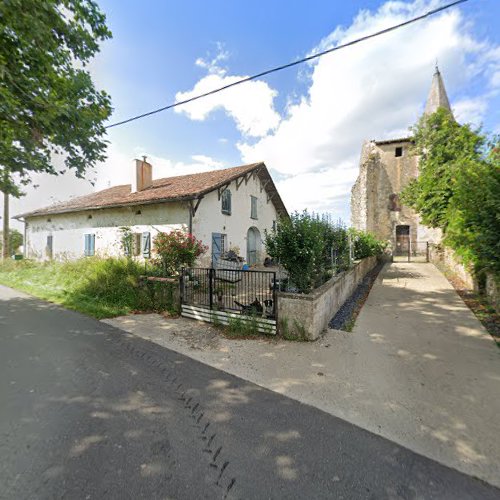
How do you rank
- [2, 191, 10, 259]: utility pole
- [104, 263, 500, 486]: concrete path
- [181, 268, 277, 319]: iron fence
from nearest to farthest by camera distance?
1. [104, 263, 500, 486]: concrete path
2. [181, 268, 277, 319]: iron fence
3. [2, 191, 10, 259]: utility pole

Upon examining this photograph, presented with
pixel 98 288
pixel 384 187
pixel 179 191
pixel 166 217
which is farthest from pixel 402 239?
pixel 98 288

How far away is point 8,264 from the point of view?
15.2 m

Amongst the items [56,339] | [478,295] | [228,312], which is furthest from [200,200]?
[478,295]

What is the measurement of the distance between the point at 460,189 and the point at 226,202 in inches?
383

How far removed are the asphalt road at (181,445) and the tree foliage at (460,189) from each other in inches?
181

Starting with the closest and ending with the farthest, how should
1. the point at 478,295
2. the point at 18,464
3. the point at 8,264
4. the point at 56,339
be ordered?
the point at 18,464 → the point at 56,339 → the point at 478,295 → the point at 8,264

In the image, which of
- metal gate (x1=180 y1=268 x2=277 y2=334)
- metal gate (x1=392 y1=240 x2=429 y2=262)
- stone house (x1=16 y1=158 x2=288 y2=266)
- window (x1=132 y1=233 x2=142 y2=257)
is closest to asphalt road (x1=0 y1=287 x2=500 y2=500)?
metal gate (x1=180 y1=268 x2=277 y2=334)

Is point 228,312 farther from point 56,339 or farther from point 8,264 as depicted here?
point 8,264

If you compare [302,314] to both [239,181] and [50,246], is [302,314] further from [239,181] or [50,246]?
[50,246]

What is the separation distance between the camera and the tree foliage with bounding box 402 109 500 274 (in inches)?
188

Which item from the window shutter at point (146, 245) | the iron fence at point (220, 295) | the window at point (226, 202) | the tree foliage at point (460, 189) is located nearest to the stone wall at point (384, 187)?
the tree foliage at point (460, 189)

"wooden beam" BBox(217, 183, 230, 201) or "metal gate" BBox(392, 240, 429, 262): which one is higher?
"wooden beam" BBox(217, 183, 230, 201)

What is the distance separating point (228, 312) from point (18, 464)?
3.92 meters

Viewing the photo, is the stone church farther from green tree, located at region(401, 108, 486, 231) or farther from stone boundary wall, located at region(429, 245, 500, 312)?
green tree, located at region(401, 108, 486, 231)
